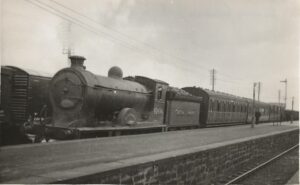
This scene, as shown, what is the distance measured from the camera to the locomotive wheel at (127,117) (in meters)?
15.6

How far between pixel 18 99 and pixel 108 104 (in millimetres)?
3401

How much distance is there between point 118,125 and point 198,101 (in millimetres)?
11323

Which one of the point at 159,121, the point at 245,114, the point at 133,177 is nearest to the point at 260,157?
the point at 159,121

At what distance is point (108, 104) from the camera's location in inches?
608

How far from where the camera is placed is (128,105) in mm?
16953

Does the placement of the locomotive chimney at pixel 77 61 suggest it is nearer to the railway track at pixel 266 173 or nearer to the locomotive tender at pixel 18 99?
the locomotive tender at pixel 18 99

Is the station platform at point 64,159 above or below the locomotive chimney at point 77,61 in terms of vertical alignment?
below

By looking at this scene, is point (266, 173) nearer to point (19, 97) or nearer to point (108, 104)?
point (108, 104)

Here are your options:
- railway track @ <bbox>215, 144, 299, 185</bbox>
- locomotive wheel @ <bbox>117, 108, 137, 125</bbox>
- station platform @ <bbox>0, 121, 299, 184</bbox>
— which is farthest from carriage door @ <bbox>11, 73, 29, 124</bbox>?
railway track @ <bbox>215, 144, 299, 185</bbox>

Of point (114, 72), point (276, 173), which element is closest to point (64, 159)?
point (276, 173)

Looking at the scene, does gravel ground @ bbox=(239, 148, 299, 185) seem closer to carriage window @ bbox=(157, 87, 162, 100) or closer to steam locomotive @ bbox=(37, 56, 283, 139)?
steam locomotive @ bbox=(37, 56, 283, 139)

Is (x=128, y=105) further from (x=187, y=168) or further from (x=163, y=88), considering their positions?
(x=187, y=168)

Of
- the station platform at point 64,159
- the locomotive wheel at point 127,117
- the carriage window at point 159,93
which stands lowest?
the station platform at point 64,159

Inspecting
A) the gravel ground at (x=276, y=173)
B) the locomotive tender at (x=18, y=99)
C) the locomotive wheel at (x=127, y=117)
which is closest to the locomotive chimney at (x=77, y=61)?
the locomotive tender at (x=18, y=99)
